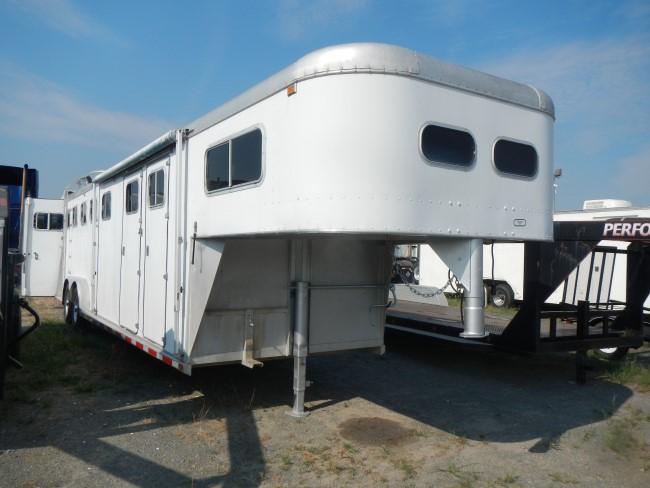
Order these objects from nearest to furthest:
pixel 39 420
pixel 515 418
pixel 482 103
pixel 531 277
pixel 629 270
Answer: pixel 482 103 → pixel 39 420 → pixel 515 418 → pixel 531 277 → pixel 629 270

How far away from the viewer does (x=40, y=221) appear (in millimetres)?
13555

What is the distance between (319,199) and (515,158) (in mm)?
1668

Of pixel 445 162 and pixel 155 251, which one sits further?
pixel 155 251

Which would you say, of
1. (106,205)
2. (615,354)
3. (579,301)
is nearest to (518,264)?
(615,354)

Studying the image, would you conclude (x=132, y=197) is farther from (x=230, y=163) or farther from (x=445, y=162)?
(x=445, y=162)

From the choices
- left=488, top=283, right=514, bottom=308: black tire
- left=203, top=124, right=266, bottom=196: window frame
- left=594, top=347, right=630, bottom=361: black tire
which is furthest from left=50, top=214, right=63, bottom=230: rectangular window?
left=594, top=347, right=630, bottom=361: black tire

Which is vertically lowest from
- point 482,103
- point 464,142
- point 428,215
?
point 428,215

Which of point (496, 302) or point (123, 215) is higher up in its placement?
point (123, 215)

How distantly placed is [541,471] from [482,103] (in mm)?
2830

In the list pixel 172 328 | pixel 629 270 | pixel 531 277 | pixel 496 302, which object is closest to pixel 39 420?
pixel 172 328

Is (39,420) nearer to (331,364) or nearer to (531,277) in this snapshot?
(331,364)

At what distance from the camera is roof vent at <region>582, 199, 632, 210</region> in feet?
42.6

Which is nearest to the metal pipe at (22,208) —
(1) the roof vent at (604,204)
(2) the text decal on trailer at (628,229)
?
(2) the text decal on trailer at (628,229)

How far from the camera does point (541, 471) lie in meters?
4.25
